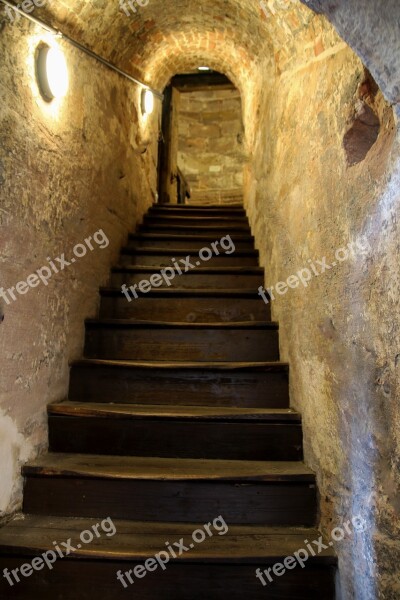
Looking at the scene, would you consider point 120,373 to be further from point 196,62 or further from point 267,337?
point 196,62

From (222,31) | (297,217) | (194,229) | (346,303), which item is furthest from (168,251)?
(346,303)

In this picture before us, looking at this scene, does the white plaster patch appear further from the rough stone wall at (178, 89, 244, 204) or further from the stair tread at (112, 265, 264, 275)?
the rough stone wall at (178, 89, 244, 204)

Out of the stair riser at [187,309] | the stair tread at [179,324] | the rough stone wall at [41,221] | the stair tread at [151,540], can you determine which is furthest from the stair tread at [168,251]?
the stair tread at [151,540]

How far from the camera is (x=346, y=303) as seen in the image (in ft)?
4.00

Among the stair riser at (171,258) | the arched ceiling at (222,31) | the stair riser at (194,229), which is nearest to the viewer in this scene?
the arched ceiling at (222,31)

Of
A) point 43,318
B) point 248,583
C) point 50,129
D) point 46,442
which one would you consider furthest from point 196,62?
point 248,583

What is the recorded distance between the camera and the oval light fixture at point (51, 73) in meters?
1.71

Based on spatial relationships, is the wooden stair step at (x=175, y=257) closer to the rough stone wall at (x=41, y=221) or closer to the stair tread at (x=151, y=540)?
the rough stone wall at (x=41, y=221)

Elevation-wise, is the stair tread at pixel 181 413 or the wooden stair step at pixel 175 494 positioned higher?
the stair tread at pixel 181 413

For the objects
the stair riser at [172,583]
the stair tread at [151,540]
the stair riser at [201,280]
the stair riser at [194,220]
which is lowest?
the stair riser at [172,583]

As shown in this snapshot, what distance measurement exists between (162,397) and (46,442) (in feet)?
1.78

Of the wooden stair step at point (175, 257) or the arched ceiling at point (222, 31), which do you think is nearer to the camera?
the arched ceiling at point (222, 31)

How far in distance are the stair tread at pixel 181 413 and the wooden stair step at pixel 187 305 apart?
75cm

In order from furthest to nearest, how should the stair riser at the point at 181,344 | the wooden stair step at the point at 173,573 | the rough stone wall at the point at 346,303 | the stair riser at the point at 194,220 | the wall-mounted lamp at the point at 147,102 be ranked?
the stair riser at the point at 194,220, the wall-mounted lamp at the point at 147,102, the stair riser at the point at 181,344, the wooden stair step at the point at 173,573, the rough stone wall at the point at 346,303
